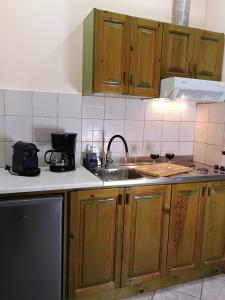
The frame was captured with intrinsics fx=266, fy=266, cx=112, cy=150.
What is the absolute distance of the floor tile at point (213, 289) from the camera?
2.06 meters

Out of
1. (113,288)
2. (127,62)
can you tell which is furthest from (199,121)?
(113,288)

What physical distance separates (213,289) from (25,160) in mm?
1804

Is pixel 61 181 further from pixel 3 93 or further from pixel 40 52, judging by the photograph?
pixel 40 52

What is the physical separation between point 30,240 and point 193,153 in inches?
72.6

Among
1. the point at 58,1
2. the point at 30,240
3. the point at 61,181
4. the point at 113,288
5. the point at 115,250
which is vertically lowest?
the point at 113,288

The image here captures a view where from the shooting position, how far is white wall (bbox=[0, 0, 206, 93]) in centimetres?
202

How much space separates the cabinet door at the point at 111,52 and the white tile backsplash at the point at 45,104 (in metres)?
0.42

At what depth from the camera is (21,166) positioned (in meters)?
1.86

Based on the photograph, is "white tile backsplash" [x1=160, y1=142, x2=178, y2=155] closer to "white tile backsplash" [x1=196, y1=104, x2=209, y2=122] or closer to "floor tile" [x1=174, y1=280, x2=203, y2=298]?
"white tile backsplash" [x1=196, y1=104, x2=209, y2=122]

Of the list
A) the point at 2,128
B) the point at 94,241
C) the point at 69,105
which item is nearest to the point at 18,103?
the point at 2,128

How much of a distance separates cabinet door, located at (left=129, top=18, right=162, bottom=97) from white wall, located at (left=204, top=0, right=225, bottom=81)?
2.24 ft

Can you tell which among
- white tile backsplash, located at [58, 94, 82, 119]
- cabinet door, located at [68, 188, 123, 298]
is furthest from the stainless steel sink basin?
white tile backsplash, located at [58, 94, 82, 119]

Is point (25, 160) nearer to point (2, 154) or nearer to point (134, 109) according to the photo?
point (2, 154)

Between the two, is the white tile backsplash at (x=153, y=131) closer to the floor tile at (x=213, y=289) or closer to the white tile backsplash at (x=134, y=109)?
the white tile backsplash at (x=134, y=109)
